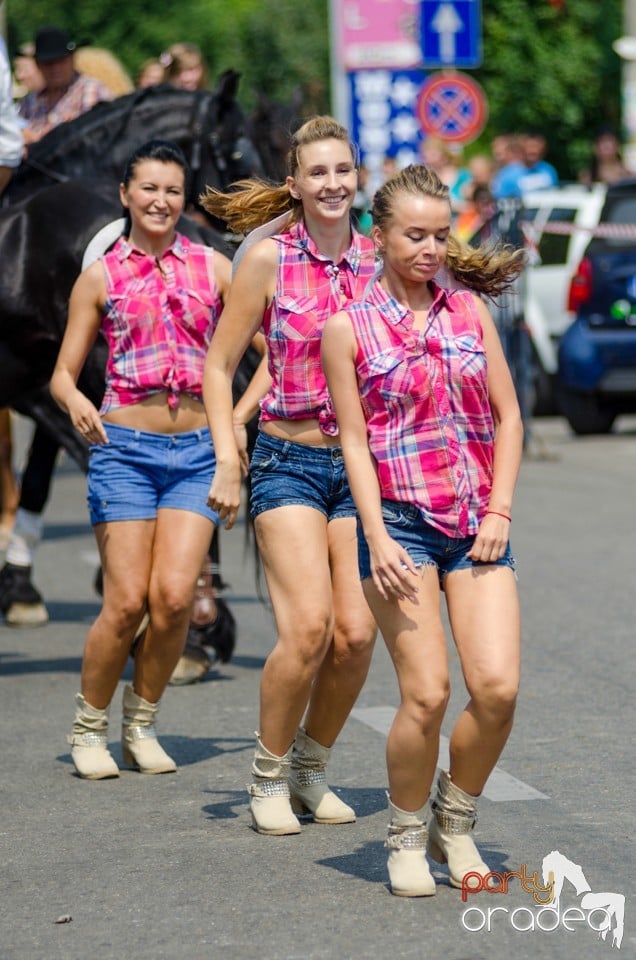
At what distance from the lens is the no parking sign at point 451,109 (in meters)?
22.9

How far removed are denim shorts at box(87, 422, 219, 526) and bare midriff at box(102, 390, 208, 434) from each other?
2 centimetres

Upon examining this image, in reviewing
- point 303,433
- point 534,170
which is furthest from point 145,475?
point 534,170

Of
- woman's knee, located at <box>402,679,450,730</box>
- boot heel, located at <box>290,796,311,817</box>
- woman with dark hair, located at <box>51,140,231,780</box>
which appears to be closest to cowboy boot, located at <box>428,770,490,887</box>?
woman's knee, located at <box>402,679,450,730</box>

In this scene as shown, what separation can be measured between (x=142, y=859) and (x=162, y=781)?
0.95 meters

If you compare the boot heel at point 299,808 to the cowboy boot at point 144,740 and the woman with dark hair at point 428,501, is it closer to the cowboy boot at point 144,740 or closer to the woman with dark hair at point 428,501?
the cowboy boot at point 144,740

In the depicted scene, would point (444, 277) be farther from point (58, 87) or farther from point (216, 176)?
point (58, 87)

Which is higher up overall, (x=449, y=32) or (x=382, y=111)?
(x=449, y=32)

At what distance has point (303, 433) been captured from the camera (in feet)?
18.1

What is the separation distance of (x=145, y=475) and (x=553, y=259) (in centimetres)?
1225

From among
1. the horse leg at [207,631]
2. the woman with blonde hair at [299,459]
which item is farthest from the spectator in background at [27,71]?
the woman with blonde hair at [299,459]

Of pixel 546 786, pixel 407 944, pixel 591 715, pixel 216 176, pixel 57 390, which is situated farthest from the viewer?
pixel 216 176

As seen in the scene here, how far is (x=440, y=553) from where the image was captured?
16.0ft

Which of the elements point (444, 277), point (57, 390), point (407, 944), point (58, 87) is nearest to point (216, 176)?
point (58, 87)

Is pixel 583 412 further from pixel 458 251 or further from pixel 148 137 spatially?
pixel 458 251
